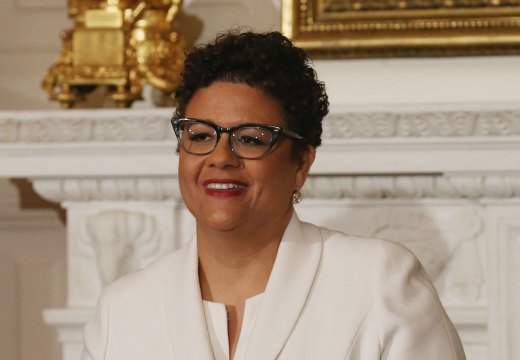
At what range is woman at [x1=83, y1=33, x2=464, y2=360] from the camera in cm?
184

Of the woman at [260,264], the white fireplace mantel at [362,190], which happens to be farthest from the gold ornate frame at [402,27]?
the woman at [260,264]

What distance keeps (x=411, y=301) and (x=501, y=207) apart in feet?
2.93

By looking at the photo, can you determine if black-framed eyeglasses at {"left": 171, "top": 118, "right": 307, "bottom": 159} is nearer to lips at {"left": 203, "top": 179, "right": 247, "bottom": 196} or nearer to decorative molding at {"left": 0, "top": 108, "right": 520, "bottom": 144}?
lips at {"left": 203, "top": 179, "right": 247, "bottom": 196}

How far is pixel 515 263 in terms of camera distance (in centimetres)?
268

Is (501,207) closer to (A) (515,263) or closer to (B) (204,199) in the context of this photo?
(A) (515,263)

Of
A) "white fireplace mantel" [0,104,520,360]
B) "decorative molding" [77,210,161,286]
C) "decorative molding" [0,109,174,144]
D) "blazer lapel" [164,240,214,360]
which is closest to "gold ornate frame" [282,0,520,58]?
"white fireplace mantel" [0,104,520,360]

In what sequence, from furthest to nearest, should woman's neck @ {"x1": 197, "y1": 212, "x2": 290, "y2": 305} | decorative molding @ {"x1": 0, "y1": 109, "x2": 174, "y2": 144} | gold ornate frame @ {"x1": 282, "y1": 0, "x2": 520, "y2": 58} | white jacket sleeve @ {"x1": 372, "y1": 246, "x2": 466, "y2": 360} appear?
gold ornate frame @ {"x1": 282, "y1": 0, "x2": 520, "y2": 58}, decorative molding @ {"x1": 0, "y1": 109, "x2": 174, "y2": 144}, woman's neck @ {"x1": 197, "y1": 212, "x2": 290, "y2": 305}, white jacket sleeve @ {"x1": 372, "y1": 246, "x2": 466, "y2": 360}

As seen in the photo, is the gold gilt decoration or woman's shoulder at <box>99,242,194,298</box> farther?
the gold gilt decoration

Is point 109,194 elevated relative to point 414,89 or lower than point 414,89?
lower

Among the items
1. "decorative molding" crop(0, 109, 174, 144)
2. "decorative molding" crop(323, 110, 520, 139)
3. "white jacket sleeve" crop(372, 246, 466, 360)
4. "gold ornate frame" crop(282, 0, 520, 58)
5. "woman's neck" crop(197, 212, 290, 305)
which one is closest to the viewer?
"white jacket sleeve" crop(372, 246, 466, 360)

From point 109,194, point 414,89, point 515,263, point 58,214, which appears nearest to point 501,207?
point 515,263

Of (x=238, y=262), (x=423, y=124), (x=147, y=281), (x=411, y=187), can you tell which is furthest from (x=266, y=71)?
(x=411, y=187)

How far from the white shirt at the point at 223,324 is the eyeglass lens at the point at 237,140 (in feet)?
0.79

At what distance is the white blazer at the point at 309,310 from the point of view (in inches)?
72.1
